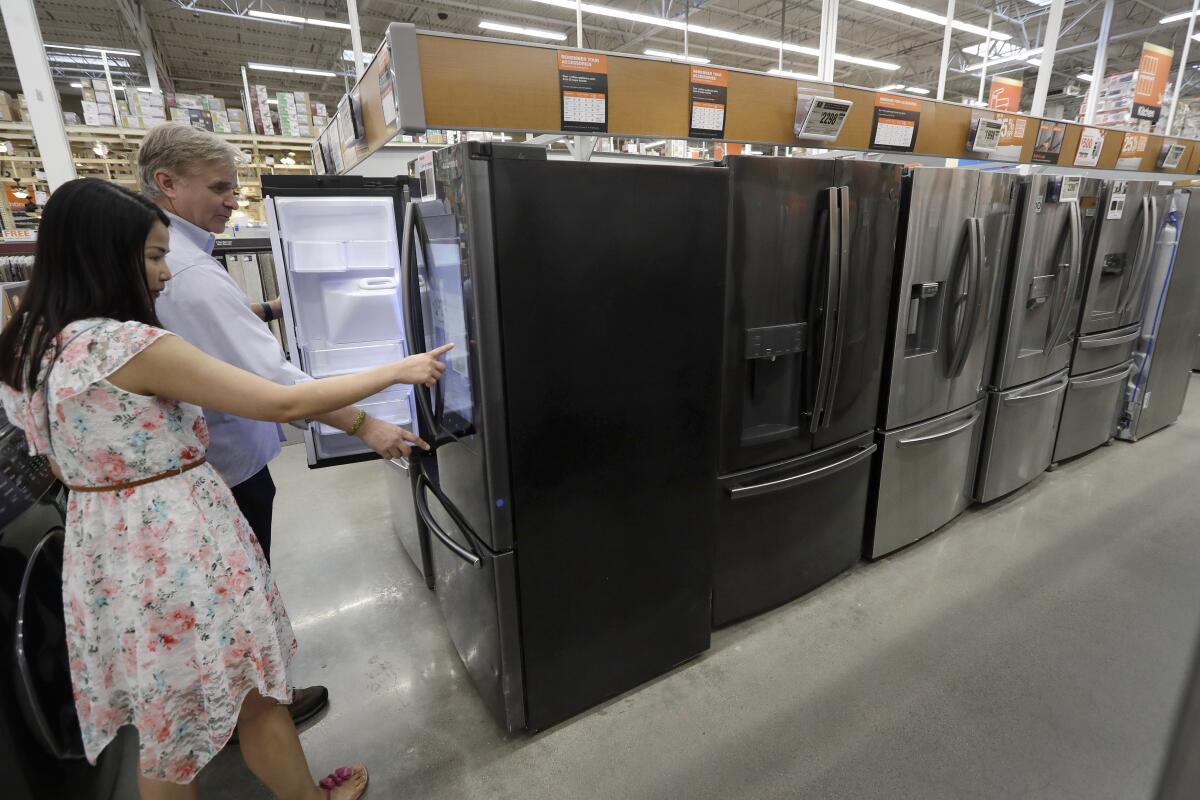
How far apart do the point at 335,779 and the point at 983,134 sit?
480 centimetres

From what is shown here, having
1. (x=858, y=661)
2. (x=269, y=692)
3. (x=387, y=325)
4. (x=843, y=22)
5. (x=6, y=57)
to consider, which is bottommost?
(x=858, y=661)

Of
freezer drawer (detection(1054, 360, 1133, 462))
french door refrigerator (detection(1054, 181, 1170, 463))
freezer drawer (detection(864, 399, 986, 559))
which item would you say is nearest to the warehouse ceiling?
french door refrigerator (detection(1054, 181, 1170, 463))

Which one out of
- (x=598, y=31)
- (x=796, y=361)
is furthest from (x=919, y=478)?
(x=598, y=31)

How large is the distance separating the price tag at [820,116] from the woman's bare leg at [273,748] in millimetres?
3282

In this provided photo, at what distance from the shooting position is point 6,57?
10.2 m

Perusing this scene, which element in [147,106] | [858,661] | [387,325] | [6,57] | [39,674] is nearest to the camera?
[39,674]

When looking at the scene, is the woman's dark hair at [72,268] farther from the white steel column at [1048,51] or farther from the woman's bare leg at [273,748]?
the white steel column at [1048,51]

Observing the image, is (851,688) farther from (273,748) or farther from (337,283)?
(337,283)

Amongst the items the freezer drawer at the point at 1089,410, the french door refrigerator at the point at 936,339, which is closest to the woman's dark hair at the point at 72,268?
the french door refrigerator at the point at 936,339

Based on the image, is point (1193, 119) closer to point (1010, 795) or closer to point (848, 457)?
point (848, 457)

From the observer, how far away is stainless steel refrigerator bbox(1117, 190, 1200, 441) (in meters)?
3.88

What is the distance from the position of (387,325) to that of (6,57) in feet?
44.1

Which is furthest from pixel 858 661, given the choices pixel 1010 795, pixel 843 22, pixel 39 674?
pixel 843 22

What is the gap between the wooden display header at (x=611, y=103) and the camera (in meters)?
2.00
